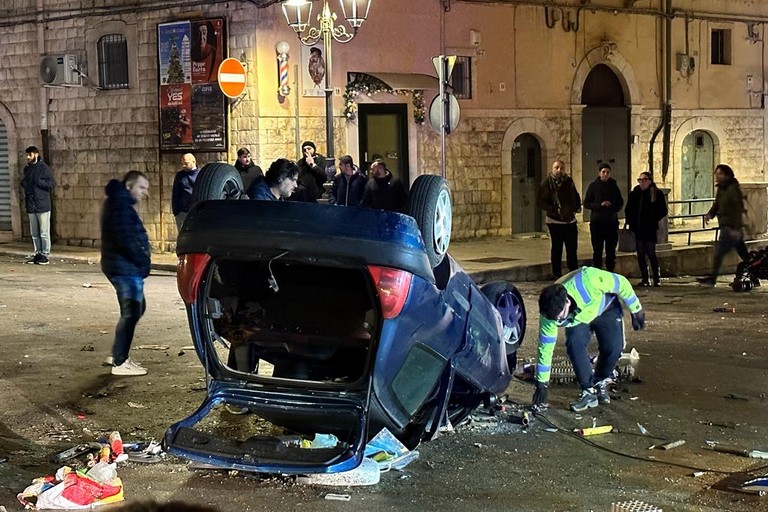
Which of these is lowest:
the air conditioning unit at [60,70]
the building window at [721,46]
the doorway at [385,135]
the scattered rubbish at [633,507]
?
the scattered rubbish at [633,507]

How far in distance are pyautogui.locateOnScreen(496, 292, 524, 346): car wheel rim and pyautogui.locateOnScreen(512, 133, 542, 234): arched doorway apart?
13.4 metres

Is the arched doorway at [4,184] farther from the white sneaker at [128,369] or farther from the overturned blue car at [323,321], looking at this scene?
the overturned blue car at [323,321]

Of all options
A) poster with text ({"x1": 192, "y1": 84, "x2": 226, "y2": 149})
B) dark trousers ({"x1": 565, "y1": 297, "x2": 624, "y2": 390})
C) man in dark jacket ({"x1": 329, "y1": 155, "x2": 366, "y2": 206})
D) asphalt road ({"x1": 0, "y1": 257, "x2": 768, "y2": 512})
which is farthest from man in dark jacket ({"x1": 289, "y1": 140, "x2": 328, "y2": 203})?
dark trousers ({"x1": 565, "y1": 297, "x2": 624, "y2": 390})

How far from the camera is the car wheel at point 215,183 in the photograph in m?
6.78

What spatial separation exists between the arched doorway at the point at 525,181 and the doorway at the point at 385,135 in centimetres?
278

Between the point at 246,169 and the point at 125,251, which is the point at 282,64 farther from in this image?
the point at 125,251

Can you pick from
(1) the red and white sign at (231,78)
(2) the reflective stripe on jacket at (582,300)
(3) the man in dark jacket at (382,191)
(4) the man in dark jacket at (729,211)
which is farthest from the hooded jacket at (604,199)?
(2) the reflective stripe on jacket at (582,300)

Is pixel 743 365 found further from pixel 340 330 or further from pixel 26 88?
pixel 26 88

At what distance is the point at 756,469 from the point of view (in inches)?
264

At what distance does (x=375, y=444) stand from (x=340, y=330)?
75 centimetres

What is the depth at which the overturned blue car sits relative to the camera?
571 centimetres

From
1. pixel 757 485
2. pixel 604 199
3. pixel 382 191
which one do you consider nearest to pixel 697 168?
pixel 604 199

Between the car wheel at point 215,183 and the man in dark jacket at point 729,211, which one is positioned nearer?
the car wheel at point 215,183

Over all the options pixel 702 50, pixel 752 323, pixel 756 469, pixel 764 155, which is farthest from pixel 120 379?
pixel 764 155
